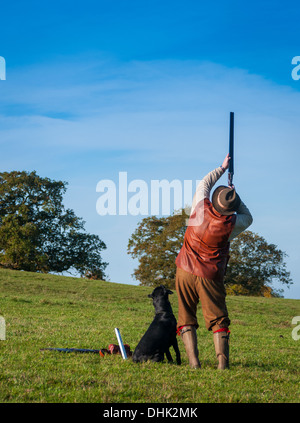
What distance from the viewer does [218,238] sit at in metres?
7.22

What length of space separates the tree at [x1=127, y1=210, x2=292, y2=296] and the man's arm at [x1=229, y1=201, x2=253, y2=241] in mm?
38346

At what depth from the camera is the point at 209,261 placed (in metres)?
7.27

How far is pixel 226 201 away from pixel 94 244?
1679 inches

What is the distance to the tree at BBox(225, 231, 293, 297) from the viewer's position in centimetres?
4831

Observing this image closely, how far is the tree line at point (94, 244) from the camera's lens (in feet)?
153

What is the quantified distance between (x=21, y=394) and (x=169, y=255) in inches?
1642

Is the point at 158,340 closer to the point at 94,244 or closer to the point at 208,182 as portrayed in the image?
the point at 208,182

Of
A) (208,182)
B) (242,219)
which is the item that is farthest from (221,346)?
(208,182)

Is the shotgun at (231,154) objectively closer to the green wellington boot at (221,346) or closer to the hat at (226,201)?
the hat at (226,201)

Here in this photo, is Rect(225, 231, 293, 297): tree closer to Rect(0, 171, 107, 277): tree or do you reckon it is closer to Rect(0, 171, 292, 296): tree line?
Rect(0, 171, 292, 296): tree line

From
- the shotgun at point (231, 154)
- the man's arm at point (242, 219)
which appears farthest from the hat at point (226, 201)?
the shotgun at point (231, 154)

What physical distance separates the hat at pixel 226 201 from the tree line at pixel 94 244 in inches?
1528
